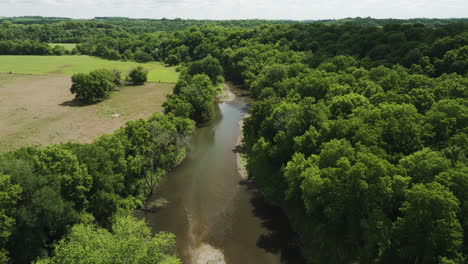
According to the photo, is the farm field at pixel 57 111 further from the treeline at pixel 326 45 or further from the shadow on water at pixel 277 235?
the treeline at pixel 326 45

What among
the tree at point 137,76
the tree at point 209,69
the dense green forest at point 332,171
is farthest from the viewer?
the tree at point 137,76

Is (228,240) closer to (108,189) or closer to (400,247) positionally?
(108,189)

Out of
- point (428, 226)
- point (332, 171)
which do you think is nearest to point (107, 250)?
point (332, 171)

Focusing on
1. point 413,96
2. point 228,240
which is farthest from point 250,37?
point 228,240

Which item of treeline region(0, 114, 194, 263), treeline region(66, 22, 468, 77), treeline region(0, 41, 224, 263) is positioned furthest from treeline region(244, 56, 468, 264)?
treeline region(0, 114, 194, 263)

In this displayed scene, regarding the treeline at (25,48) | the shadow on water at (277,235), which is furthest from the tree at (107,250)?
the treeline at (25,48)

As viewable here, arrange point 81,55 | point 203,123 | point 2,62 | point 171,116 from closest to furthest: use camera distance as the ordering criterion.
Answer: point 171,116, point 203,123, point 2,62, point 81,55

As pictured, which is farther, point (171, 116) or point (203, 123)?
point (203, 123)
